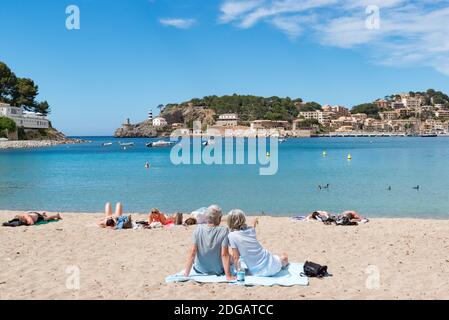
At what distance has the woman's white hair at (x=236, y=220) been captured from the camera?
7.90 m

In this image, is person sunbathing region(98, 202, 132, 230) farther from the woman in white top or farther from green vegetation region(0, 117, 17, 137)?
green vegetation region(0, 117, 17, 137)

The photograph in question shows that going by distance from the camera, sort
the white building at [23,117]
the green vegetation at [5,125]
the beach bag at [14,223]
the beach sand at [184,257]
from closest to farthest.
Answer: the beach sand at [184,257]
the beach bag at [14,223]
the green vegetation at [5,125]
the white building at [23,117]

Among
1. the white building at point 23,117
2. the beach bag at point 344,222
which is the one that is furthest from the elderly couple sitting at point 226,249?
the white building at point 23,117

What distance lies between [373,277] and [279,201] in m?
15.5

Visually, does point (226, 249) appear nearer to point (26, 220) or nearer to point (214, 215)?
point (214, 215)

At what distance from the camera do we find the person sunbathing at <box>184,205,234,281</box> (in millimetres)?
7832

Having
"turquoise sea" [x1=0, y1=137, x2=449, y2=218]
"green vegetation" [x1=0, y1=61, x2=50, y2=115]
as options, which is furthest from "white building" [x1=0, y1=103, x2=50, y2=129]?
"turquoise sea" [x1=0, y1=137, x2=449, y2=218]

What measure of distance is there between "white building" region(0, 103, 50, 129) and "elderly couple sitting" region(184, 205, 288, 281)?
125m

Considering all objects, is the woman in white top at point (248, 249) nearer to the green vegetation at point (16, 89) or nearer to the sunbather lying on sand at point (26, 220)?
the sunbather lying on sand at point (26, 220)

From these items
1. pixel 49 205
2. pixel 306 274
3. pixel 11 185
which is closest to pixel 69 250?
pixel 306 274

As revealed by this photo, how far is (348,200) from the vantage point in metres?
23.8

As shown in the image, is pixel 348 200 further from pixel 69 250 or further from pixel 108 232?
pixel 69 250

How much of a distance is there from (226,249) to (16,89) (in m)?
141

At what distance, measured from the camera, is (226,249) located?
789 cm
